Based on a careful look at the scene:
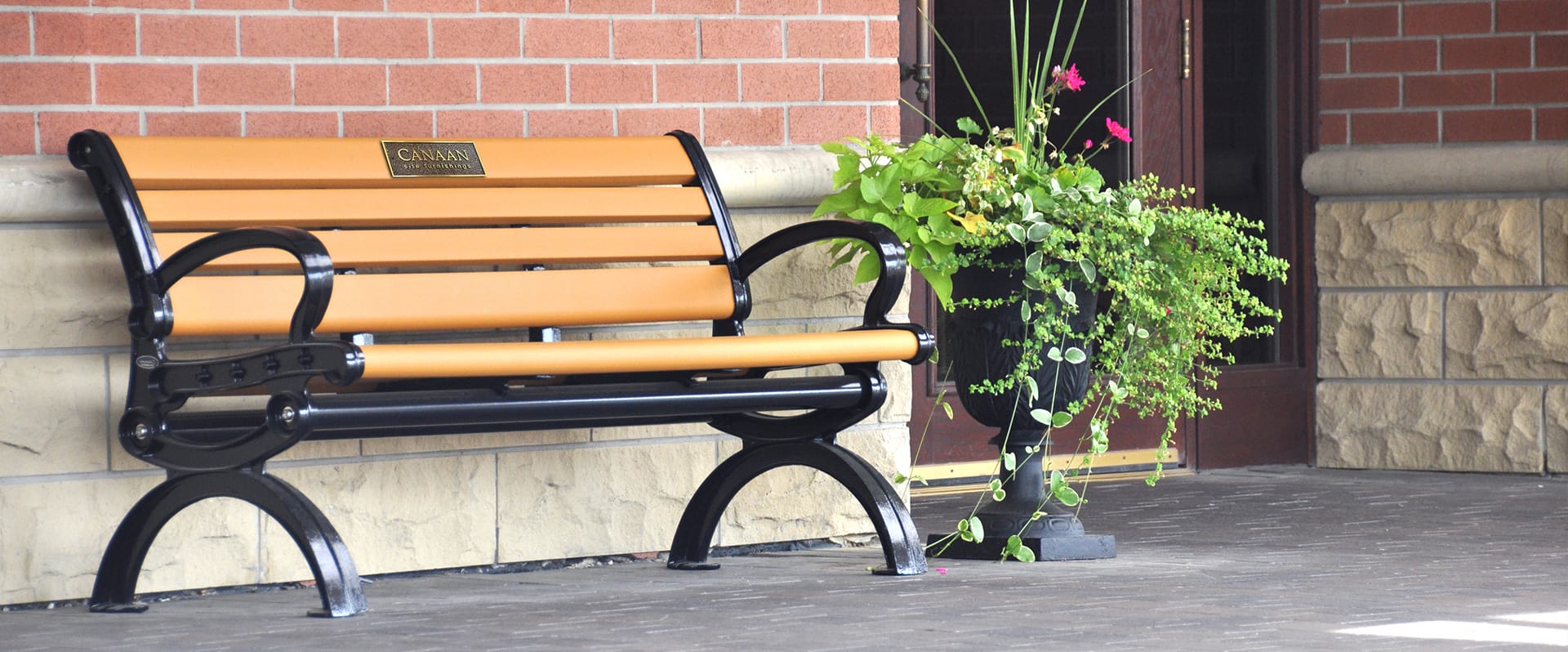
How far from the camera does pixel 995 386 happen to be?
407cm

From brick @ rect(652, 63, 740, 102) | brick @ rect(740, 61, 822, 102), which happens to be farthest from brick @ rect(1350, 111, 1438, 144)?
brick @ rect(652, 63, 740, 102)

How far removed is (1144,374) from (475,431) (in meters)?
1.33

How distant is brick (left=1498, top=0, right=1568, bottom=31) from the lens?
19.3 ft

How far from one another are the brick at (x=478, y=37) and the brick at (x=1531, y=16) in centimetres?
304

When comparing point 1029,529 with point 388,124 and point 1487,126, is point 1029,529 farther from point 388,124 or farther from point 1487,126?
point 1487,126

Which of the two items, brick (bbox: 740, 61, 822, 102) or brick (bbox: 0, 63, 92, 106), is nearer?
brick (bbox: 0, 63, 92, 106)

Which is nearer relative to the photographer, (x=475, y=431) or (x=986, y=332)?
(x=475, y=431)

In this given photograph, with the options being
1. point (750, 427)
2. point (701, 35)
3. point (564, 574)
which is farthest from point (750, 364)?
point (701, 35)

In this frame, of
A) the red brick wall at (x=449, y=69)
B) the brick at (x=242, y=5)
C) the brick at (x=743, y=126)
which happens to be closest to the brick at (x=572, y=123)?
the red brick wall at (x=449, y=69)

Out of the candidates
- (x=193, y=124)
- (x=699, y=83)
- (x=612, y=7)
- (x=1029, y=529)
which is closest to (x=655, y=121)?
(x=699, y=83)

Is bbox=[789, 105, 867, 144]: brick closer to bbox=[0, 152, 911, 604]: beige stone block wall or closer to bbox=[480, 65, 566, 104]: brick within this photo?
bbox=[0, 152, 911, 604]: beige stone block wall

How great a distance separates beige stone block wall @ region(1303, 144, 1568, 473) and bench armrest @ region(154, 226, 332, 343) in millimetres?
3545

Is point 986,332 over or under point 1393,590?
over

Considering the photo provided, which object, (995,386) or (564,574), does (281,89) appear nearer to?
(564,574)
